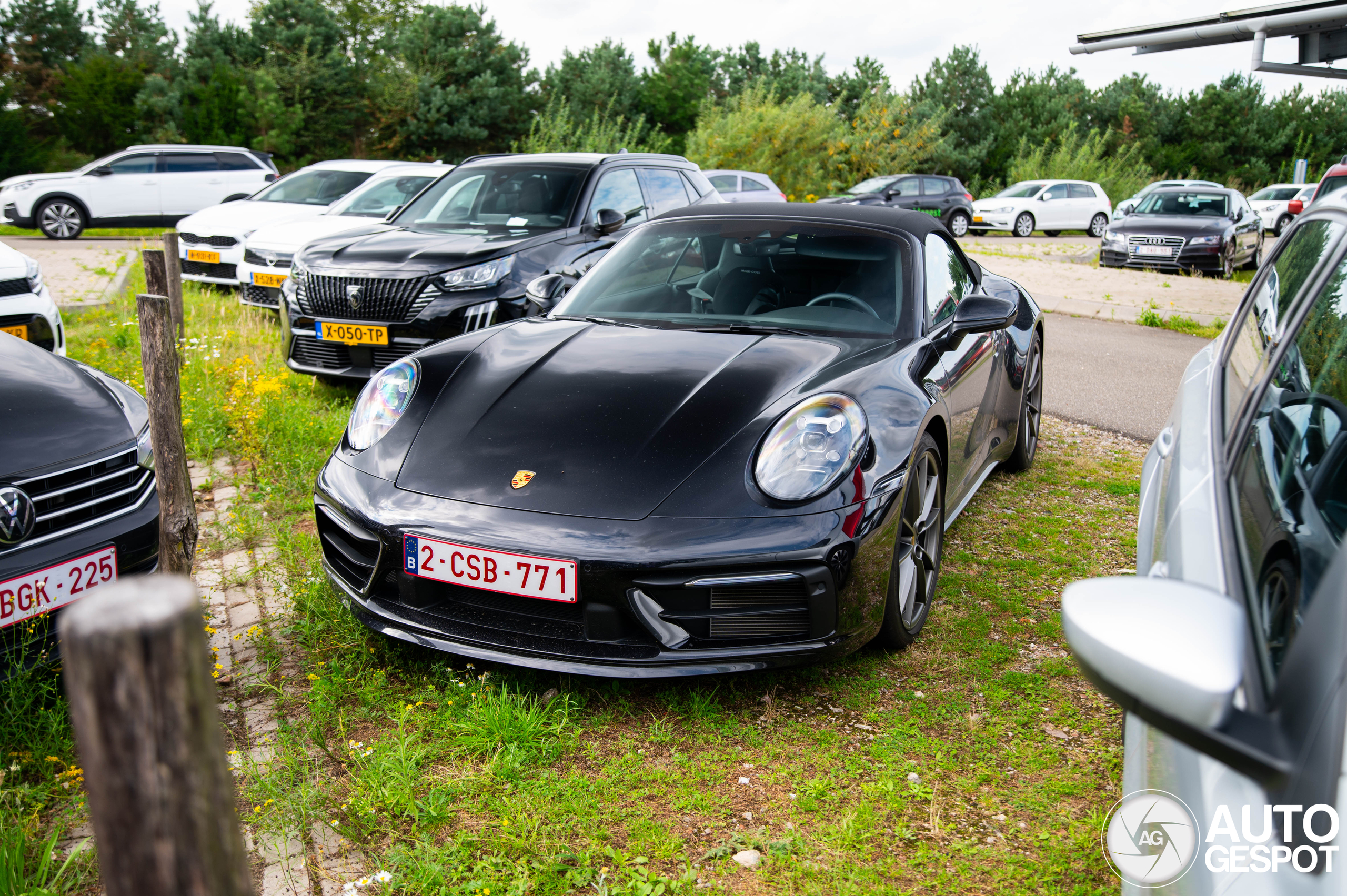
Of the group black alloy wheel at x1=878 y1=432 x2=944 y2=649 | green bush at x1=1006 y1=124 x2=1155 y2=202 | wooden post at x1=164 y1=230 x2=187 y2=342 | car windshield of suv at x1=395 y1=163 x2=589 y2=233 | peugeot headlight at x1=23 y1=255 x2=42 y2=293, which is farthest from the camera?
green bush at x1=1006 y1=124 x2=1155 y2=202

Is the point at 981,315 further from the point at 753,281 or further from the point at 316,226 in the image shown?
the point at 316,226

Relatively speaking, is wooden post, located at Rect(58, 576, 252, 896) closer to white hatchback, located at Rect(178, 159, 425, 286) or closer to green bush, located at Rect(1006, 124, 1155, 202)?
white hatchback, located at Rect(178, 159, 425, 286)

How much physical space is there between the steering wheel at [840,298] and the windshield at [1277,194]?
2968 cm

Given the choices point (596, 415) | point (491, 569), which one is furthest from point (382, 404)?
point (491, 569)

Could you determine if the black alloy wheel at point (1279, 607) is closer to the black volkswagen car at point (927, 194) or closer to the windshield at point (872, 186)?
the black volkswagen car at point (927, 194)

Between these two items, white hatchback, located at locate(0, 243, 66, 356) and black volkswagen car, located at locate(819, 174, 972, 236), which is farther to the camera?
black volkswagen car, located at locate(819, 174, 972, 236)

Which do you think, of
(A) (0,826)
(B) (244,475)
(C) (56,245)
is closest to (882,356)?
(A) (0,826)

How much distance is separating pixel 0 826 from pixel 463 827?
3.18ft

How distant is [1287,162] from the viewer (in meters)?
41.6

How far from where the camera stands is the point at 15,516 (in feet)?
8.25

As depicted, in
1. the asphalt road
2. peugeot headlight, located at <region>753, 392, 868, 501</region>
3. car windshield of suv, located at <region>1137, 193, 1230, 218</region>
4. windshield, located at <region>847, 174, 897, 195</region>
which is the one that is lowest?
the asphalt road

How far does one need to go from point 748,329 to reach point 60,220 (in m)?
16.4

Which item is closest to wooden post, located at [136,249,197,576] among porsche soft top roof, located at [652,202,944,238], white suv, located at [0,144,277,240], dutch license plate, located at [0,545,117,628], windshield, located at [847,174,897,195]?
dutch license plate, located at [0,545,117,628]

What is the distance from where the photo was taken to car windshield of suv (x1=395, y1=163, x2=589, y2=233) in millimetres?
6582
